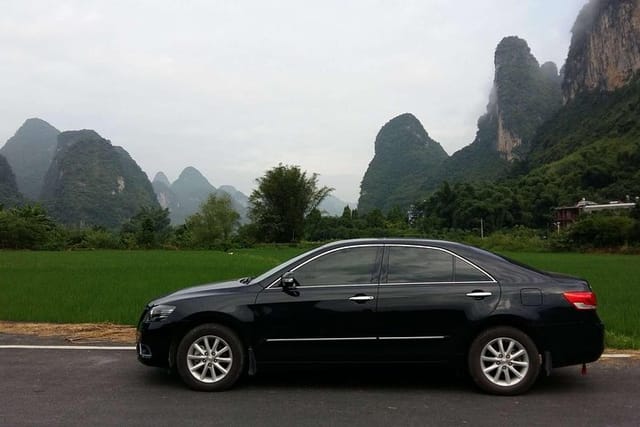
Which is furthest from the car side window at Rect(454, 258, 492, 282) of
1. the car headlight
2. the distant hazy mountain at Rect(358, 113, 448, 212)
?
the distant hazy mountain at Rect(358, 113, 448, 212)

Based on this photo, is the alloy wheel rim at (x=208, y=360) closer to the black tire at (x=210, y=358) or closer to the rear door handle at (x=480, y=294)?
the black tire at (x=210, y=358)

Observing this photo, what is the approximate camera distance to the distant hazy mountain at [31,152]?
489 ft

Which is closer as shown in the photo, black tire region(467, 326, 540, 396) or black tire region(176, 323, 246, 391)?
black tire region(467, 326, 540, 396)

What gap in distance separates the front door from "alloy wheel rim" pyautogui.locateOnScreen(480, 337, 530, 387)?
109 cm

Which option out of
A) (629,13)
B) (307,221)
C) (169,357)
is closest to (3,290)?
(169,357)

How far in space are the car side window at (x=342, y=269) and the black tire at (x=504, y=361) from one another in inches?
47.9

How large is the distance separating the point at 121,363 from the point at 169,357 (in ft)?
4.33

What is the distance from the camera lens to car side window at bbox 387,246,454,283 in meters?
5.60

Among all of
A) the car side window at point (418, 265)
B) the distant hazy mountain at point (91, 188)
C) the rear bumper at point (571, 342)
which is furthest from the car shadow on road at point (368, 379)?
the distant hazy mountain at point (91, 188)

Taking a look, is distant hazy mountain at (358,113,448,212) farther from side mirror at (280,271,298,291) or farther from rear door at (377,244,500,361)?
side mirror at (280,271,298,291)

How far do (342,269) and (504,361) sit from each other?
5.82 ft

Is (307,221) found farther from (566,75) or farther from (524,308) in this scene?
(566,75)

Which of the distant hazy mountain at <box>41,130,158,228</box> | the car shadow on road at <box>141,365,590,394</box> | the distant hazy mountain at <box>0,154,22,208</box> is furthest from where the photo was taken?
the distant hazy mountain at <box>41,130,158,228</box>

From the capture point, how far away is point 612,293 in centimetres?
1367
